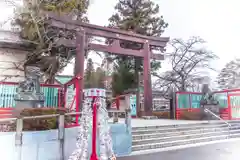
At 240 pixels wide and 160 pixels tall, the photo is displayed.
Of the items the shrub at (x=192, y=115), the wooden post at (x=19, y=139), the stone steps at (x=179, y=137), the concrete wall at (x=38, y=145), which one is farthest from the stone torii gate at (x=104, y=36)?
the wooden post at (x=19, y=139)

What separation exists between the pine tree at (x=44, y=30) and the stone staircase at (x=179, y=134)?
16.6 ft

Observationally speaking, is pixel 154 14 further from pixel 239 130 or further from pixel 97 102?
pixel 97 102

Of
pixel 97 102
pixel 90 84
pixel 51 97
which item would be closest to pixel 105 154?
pixel 97 102

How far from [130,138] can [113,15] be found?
1093cm

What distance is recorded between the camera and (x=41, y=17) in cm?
759

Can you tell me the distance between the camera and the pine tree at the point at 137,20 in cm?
1285

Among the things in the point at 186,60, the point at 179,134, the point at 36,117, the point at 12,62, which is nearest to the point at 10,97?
the point at 36,117

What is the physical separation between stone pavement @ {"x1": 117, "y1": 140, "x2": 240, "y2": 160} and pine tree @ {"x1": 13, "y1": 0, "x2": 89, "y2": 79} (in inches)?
226

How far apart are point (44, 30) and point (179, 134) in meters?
6.61

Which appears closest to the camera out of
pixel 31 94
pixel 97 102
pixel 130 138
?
pixel 97 102

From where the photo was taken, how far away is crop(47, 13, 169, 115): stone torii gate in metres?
7.21

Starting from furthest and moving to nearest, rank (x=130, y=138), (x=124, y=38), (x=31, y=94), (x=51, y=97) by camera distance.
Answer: (x=124, y=38), (x=51, y=97), (x=31, y=94), (x=130, y=138)

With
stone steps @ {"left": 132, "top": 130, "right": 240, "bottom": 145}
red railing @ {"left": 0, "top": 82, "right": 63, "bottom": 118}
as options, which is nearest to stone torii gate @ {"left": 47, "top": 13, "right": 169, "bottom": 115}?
red railing @ {"left": 0, "top": 82, "right": 63, "bottom": 118}

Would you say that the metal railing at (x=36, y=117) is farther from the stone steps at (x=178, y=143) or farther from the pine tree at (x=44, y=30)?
the pine tree at (x=44, y=30)
